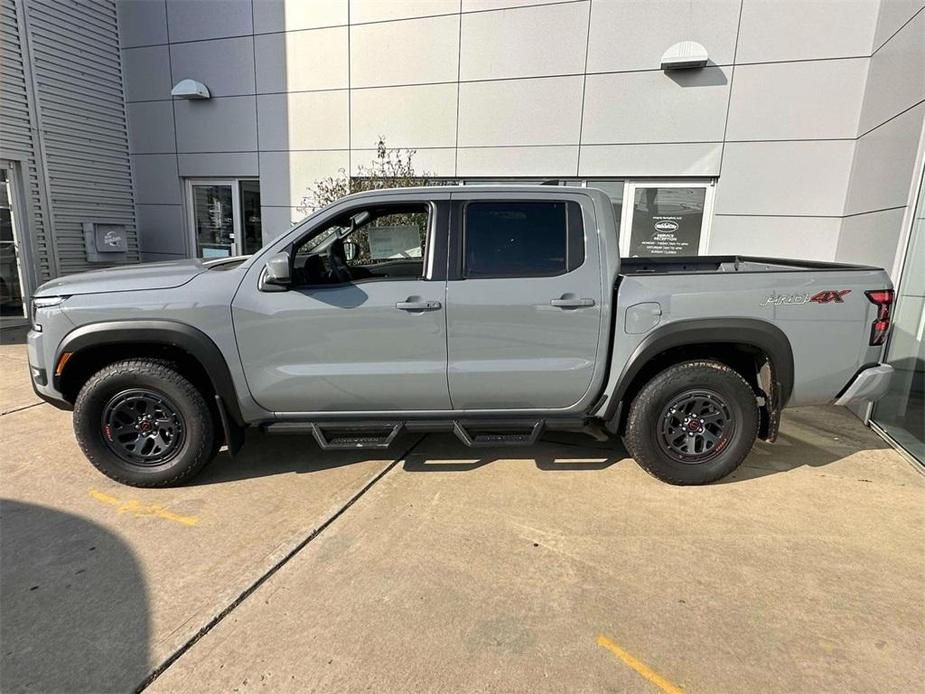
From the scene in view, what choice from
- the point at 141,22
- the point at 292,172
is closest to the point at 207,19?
the point at 141,22

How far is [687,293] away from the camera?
132 inches

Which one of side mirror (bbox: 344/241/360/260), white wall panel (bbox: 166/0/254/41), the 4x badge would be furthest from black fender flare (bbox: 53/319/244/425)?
white wall panel (bbox: 166/0/254/41)

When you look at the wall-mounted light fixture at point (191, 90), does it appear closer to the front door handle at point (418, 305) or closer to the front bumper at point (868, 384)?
the front door handle at point (418, 305)

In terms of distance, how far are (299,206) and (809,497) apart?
7.87 m

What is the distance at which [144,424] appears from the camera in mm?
3467

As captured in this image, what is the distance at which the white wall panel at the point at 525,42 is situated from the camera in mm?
7047

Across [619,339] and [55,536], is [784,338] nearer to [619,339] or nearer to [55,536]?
[619,339]

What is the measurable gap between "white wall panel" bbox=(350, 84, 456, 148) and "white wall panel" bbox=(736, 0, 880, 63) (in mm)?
3892

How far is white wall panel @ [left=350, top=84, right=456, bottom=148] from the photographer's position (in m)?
7.70

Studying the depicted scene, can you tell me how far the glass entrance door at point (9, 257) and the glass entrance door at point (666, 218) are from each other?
371 inches

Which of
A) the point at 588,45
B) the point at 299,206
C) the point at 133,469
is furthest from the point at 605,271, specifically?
the point at 299,206

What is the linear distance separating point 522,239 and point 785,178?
504cm

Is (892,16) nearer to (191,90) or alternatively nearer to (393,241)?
(393,241)

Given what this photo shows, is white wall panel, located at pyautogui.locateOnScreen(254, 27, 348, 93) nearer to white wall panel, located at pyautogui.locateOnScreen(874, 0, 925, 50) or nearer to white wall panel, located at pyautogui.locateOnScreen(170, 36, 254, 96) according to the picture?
white wall panel, located at pyautogui.locateOnScreen(170, 36, 254, 96)
